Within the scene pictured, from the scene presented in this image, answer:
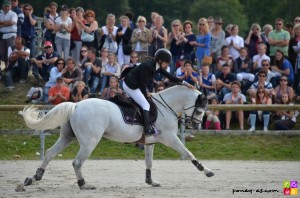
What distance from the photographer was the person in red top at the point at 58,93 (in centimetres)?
2481

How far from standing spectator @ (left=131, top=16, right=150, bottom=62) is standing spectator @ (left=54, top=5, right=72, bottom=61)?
1932 mm

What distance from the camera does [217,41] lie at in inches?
1093

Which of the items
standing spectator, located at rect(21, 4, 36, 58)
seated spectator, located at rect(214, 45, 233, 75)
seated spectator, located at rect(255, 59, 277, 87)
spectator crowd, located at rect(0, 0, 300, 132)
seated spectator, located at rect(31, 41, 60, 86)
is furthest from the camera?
standing spectator, located at rect(21, 4, 36, 58)

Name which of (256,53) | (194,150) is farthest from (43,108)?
(256,53)

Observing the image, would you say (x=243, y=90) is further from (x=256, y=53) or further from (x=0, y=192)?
(x=0, y=192)

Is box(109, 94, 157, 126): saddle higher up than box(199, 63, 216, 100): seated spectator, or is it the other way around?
box(109, 94, 157, 126): saddle

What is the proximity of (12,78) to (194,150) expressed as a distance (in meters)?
6.45

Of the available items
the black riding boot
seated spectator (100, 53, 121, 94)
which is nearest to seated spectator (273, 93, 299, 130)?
seated spectator (100, 53, 121, 94)

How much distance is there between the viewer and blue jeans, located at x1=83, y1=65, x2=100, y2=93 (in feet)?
86.5

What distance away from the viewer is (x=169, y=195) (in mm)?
16672

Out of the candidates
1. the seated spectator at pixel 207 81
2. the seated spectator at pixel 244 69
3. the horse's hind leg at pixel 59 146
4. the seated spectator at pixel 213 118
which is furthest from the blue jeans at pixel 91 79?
the horse's hind leg at pixel 59 146

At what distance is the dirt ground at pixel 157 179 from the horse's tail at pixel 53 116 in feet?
3.89

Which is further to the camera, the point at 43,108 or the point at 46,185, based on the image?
the point at 43,108

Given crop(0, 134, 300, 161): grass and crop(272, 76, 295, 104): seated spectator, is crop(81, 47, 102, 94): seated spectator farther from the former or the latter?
crop(272, 76, 295, 104): seated spectator
